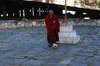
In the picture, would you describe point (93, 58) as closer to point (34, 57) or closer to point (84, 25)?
point (34, 57)

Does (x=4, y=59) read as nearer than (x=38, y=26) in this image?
Yes

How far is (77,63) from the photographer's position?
4.91m

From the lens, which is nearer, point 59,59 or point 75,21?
point 59,59

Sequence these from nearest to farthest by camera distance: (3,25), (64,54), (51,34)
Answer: (64,54), (51,34), (3,25)

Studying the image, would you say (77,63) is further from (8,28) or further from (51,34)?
(8,28)

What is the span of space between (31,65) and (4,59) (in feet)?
3.73

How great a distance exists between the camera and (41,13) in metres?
21.0

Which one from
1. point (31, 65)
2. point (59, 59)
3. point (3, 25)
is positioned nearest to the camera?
point (31, 65)

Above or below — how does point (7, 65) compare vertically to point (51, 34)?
below

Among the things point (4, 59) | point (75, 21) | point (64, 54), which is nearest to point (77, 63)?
point (64, 54)

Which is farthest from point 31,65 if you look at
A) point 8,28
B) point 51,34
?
point 8,28

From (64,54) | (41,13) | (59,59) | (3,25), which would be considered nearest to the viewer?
(59,59)

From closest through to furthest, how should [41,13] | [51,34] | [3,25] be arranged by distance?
[51,34] → [3,25] → [41,13]

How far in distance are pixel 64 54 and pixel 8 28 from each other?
10.1 m
